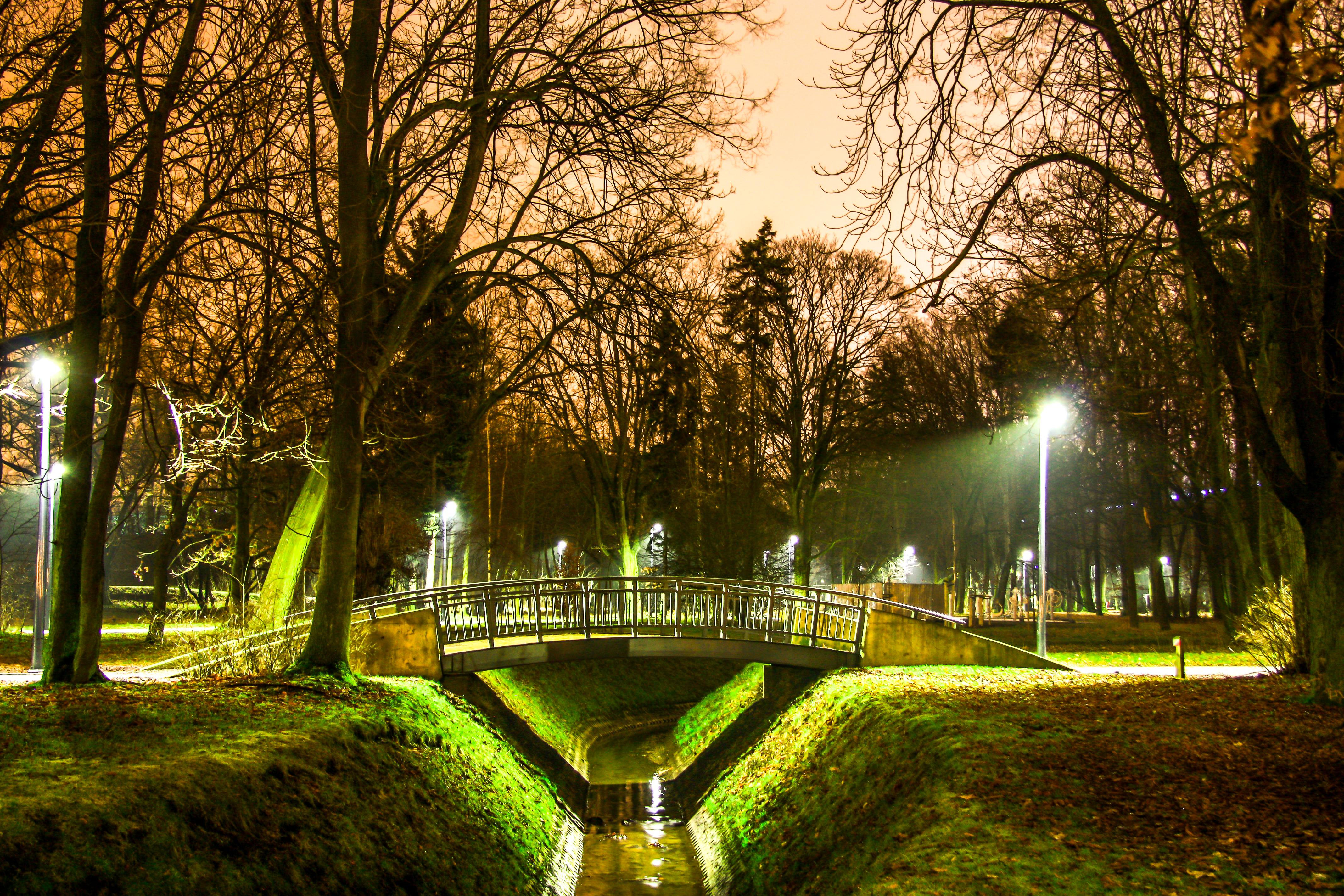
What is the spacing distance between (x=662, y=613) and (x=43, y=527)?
11.4m

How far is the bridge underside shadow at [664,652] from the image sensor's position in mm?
17312

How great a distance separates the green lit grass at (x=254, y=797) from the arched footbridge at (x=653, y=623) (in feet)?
11.5

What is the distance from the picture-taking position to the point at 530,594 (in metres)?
18.1

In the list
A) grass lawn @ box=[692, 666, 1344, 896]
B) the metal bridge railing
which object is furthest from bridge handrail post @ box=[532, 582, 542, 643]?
grass lawn @ box=[692, 666, 1344, 896]

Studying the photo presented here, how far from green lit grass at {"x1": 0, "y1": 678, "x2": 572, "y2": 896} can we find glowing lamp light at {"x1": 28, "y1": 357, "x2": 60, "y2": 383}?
560cm

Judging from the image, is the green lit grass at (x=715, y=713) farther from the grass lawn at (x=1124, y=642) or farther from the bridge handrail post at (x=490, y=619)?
the grass lawn at (x=1124, y=642)

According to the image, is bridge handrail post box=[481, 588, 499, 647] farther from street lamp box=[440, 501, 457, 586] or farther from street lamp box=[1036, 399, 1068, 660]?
street lamp box=[440, 501, 457, 586]

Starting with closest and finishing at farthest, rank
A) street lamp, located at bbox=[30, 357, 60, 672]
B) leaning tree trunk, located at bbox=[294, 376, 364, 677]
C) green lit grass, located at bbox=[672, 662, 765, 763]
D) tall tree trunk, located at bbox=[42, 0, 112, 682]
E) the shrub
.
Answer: tall tree trunk, located at bbox=[42, 0, 112, 682] → leaning tree trunk, located at bbox=[294, 376, 364, 677] → the shrub → street lamp, located at bbox=[30, 357, 60, 672] → green lit grass, located at bbox=[672, 662, 765, 763]

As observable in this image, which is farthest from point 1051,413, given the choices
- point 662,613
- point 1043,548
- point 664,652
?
point 664,652

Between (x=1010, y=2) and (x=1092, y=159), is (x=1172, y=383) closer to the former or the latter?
(x=1092, y=159)

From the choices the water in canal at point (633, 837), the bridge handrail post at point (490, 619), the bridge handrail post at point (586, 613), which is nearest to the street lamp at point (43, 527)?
the bridge handrail post at point (490, 619)

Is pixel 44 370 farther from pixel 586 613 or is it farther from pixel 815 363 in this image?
pixel 815 363

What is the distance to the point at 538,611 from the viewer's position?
17.6m

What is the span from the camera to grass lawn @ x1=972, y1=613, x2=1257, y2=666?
70.8 feet
